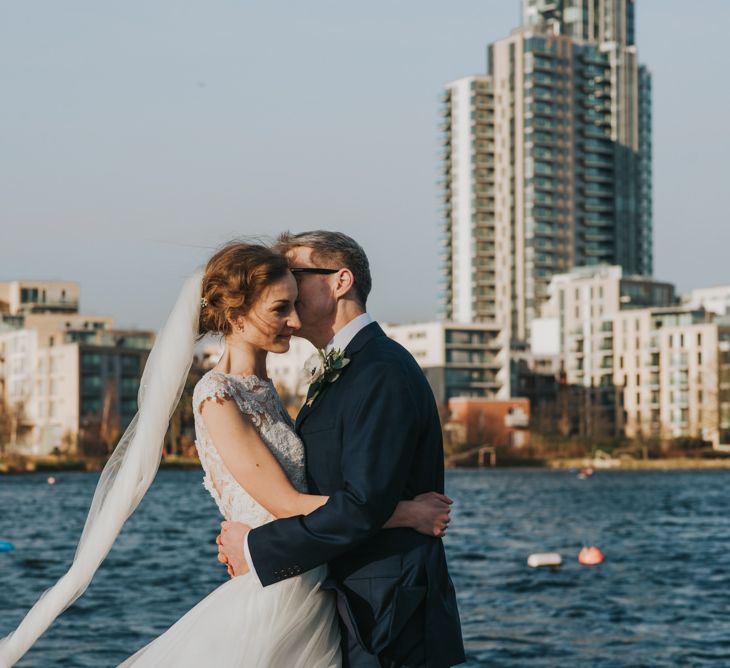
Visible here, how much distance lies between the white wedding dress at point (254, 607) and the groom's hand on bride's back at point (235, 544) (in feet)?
0.13

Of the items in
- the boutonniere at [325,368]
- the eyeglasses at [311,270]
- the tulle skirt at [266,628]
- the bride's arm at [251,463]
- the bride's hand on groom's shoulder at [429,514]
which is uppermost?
the eyeglasses at [311,270]

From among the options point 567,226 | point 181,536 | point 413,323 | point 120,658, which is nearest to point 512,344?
point 413,323

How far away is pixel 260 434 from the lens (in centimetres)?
449

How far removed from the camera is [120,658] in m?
16.6

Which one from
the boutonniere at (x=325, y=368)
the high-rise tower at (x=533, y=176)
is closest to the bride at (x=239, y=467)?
the boutonniere at (x=325, y=368)

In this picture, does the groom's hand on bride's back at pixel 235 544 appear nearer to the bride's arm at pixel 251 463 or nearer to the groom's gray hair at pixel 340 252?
the bride's arm at pixel 251 463

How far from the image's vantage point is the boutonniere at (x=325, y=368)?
14.5ft

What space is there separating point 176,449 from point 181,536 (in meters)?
83.1

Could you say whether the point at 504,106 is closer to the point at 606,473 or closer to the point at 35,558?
the point at 606,473

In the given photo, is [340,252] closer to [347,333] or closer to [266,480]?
[347,333]

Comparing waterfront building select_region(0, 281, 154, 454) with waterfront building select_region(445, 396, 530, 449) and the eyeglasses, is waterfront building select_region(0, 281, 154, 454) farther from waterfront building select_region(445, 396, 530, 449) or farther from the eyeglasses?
the eyeglasses

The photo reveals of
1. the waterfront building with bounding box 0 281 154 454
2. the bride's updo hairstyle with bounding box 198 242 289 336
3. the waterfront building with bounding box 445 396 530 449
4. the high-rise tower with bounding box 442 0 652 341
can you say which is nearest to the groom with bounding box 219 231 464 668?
the bride's updo hairstyle with bounding box 198 242 289 336

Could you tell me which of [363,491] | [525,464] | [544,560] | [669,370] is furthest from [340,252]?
[669,370]

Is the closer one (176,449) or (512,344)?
(176,449)
